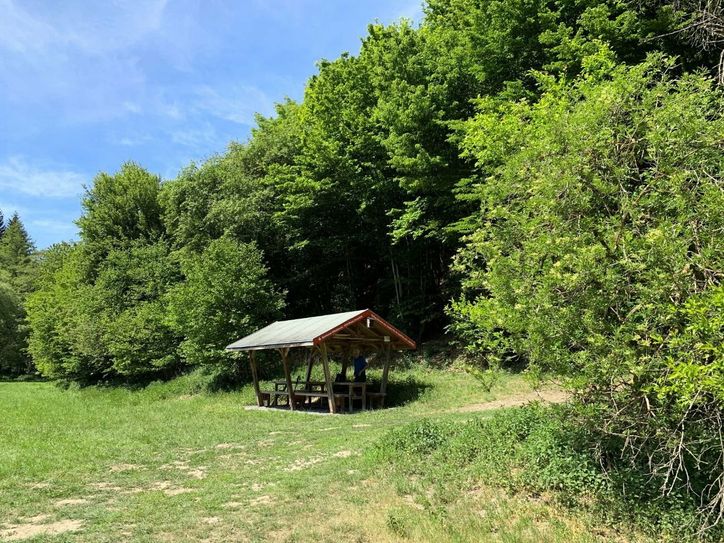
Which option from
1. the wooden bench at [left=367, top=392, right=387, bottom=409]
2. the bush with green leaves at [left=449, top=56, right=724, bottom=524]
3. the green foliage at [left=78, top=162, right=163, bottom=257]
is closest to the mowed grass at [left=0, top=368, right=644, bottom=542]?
the wooden bench at [left=367, top=392, right=387, bottom=409]

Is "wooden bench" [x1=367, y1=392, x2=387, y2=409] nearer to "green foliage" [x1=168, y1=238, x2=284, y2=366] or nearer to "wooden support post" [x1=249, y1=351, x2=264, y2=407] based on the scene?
"wooden support post" [x1=249, y1=351, x2=264, y2=407]

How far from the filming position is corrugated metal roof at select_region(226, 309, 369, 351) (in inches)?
607

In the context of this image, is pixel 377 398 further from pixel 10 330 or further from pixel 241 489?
pixel 10 330

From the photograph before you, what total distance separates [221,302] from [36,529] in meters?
17.5

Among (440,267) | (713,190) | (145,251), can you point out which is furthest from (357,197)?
(713,190)

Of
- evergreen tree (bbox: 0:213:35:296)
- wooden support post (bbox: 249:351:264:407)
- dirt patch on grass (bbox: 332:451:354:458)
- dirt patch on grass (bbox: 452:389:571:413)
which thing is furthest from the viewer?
evergreen tree (bbox: 0:213:35:296)

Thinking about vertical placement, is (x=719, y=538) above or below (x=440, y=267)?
below

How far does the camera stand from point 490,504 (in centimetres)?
634

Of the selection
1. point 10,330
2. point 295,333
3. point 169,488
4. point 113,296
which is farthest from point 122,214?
point 169,488

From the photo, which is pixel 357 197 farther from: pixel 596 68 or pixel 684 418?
pixel 684 418

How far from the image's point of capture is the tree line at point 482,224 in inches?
207

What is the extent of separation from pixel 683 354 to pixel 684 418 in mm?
848

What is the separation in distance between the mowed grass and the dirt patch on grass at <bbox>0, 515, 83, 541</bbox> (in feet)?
0.07

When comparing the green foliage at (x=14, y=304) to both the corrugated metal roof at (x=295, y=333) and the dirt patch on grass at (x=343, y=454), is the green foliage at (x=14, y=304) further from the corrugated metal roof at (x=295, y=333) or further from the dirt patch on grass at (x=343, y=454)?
the dirt patch on grass at (x=343, y=454)
